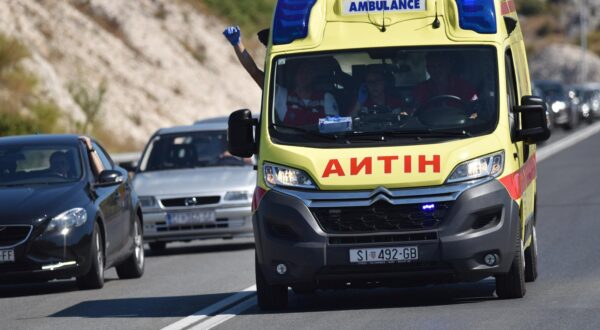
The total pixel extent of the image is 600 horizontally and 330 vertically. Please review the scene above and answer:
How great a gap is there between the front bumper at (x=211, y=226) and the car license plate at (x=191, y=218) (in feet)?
0.12

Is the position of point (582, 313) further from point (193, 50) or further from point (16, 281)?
point (193, 50)

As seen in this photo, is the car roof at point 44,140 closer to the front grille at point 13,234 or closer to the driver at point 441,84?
the front grille at point 13,234

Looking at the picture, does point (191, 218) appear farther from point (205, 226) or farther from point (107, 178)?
point (107, 178)

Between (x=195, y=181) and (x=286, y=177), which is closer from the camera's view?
(x=286, y=177)

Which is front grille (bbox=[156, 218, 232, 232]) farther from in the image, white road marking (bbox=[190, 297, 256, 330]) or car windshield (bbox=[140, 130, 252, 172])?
white road marking (bbox=[190, 297, 256, 330])

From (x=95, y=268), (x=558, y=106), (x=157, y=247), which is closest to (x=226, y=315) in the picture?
(x=95, y=268)

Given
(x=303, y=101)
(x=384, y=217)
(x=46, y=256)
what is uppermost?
(x=303, y=101)

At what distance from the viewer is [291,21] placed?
1204cm

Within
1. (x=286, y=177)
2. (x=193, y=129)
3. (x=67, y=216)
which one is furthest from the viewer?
(x=193, y=129)

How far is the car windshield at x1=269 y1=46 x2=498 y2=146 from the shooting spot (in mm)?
11570

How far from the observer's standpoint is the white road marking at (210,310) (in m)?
11.1

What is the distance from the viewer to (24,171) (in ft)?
49.9

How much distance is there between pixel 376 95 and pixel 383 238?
Result: 1192mm

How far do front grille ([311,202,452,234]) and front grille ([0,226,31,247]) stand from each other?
384 cm
